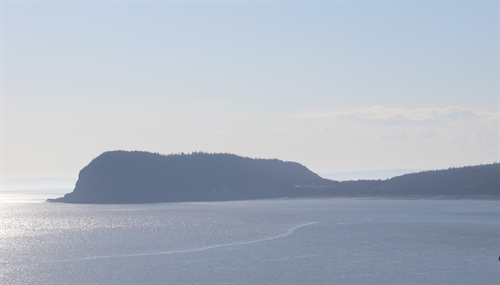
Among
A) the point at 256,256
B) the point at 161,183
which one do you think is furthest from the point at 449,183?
the point at 256,256

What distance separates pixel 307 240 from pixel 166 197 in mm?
141751

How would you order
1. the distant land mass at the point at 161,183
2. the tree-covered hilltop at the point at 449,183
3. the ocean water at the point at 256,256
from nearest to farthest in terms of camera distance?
the ocean water at the point at 256,256 < the tree-covered hilltop at the point at 449,183 < the distant land mass at the point at 161,183

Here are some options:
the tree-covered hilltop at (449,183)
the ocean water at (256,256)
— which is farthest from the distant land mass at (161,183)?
the ocean water at (256,256)

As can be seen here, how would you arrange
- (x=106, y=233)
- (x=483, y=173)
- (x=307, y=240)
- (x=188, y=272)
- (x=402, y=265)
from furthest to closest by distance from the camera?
(x=483, y=173), (x=106, y=233), (x=307, y=240), (x=402, y=265), (x=188, y=272)

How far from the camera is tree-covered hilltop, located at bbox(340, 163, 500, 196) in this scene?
562 feet

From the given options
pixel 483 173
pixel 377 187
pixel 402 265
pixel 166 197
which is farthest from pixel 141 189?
pixel 402 265

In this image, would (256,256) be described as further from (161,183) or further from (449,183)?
(161,183)

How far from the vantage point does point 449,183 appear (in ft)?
584

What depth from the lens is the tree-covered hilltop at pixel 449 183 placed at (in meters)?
171

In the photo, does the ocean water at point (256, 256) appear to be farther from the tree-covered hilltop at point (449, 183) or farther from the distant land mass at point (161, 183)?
the distant land mass at point (161, 183)

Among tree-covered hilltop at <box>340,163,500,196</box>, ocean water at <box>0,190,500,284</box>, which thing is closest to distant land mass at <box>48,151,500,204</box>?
tree-covered hilltop at <box>340,163,500,196</box>

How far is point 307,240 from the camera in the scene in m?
57.8

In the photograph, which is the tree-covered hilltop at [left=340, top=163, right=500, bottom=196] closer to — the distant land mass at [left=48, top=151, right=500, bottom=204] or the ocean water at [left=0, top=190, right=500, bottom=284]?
the distant land mass at [left=48, top=151, right=500, bottom=204]

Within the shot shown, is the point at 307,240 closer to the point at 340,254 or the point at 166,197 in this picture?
the point at 340,254
